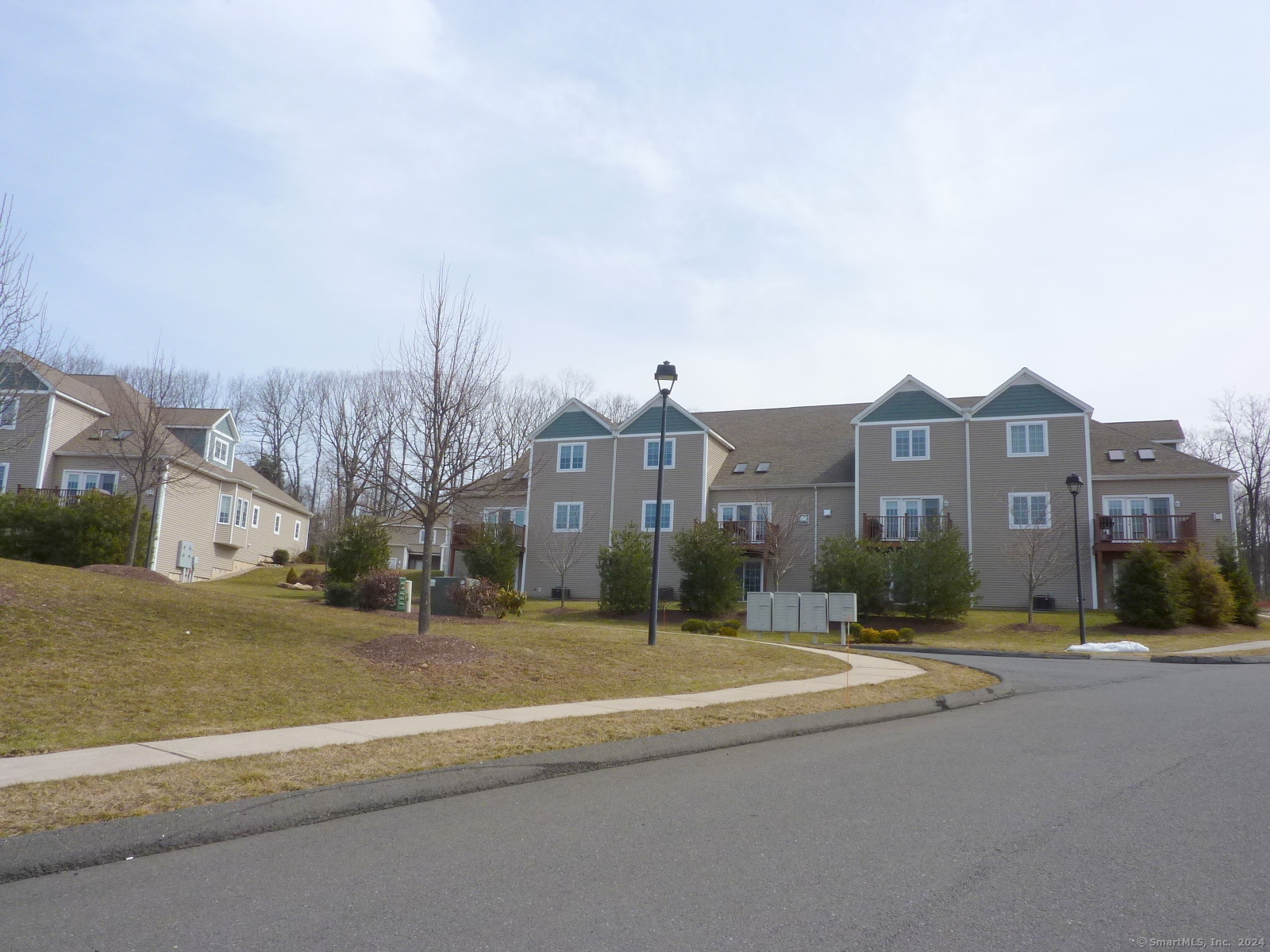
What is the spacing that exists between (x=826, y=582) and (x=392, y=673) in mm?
23097

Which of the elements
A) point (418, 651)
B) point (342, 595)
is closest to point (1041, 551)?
point (342, 595)

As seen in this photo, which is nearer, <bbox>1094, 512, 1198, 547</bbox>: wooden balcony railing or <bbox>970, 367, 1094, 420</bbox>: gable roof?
<bbox>1094, 512, 1198, 547</bbox>: wooden balcony railing

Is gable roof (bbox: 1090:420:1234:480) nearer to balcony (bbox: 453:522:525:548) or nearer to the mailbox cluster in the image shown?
the mailbox cluster

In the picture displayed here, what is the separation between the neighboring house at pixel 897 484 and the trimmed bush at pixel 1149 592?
2.37 meters

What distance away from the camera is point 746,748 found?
375 inches

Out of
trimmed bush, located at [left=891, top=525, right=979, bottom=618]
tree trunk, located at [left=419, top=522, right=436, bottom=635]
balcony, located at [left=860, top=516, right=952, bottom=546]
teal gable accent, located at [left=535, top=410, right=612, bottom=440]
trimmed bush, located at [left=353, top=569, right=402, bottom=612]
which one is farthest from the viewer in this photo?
teal gable accent, located at [left=535, top=410, right=612, bottom=440]

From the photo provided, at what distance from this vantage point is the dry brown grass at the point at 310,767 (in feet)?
20.2

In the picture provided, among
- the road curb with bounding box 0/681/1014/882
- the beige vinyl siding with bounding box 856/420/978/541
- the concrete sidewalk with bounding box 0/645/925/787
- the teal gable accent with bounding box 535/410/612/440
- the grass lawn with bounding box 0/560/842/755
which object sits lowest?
the road curb with bounding box 0/681/1014/882

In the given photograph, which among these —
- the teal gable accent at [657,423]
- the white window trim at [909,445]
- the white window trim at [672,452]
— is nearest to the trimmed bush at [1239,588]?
the white window trim at [909,445]

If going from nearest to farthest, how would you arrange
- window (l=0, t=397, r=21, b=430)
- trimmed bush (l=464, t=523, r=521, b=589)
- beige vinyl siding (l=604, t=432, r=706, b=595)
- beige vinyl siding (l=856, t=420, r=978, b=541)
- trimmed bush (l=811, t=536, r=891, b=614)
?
window (l=0, t=397, r=21, b=430), trimmed bush (l=811, t=536, r=891, b=614), trimmed bush (l=464, t=523, r=521, b=589), beige vinyl siding (l=856, t=420, r=978, b=541), beige vinyl siding (l=604, t=432, r=706, b=595)

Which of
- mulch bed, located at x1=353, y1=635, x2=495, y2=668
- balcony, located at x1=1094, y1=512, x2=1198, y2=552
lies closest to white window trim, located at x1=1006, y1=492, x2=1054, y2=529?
balcony, located at x1=1094, y1=512, x2=1198, y2=552

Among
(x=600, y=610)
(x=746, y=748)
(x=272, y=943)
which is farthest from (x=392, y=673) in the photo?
(x=600, y=610)

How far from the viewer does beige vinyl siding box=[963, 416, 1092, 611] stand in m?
35.8

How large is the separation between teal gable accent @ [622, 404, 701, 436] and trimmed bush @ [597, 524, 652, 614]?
8.15 metres
